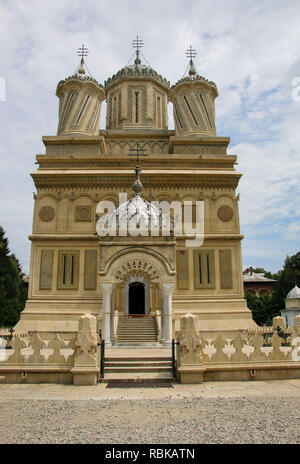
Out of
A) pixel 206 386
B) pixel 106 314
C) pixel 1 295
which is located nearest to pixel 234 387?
pixel 206 386

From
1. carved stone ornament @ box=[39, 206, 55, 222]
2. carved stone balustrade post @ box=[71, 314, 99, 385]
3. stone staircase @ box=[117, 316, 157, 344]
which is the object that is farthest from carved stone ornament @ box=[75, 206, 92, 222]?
carved stone balustrade post @ box=[71, 314, 99, 385]

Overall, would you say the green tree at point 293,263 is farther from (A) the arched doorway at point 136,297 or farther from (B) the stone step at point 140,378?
(B) the stone step at point 140,378

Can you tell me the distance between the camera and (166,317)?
13.3 m

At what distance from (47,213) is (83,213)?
1981 millimetres

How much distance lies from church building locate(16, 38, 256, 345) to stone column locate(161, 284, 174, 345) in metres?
1.89

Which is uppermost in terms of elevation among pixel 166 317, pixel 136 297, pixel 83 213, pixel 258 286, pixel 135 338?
pixel 83 213

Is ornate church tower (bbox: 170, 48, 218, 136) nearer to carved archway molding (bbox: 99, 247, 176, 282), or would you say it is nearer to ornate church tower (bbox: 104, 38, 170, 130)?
ornate church tower (bbox: 104, 38, 170, 130)

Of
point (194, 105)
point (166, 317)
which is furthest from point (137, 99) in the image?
point (166, 317)

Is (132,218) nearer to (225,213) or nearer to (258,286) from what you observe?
(225,213)

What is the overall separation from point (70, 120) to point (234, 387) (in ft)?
65.0

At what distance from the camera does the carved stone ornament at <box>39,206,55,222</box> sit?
19.7 metres

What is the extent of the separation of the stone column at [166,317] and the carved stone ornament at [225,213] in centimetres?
777

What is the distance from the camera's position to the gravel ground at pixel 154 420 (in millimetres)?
4754

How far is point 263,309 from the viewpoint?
1405 inches
